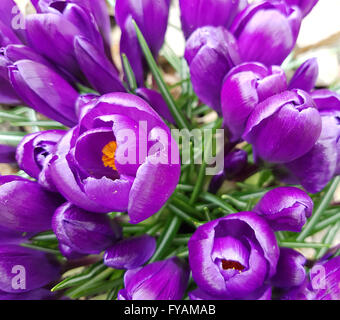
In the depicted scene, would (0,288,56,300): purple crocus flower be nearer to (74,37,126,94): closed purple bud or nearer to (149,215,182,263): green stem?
(149,215,182,263): green stem

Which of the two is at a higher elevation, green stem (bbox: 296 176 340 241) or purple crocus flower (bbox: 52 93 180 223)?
purple crocus flower (bbox: 52 93 180 223)

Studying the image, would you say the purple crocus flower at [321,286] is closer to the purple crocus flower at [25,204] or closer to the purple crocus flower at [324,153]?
the purple crocus flower at [324,153]

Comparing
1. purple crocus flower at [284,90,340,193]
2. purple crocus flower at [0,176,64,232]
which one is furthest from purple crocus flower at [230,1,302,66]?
purple crocus flower at [0,176,64,232]

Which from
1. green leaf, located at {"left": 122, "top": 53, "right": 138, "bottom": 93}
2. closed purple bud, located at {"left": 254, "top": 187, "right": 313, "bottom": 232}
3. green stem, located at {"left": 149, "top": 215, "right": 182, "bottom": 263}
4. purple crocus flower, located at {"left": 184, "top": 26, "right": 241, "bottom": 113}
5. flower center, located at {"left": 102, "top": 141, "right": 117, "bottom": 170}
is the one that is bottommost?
green stem, located at {"left": 149, "top": 215, "right": 182, "bottom": 263}

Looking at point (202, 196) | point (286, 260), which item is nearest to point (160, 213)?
point (202, 196)

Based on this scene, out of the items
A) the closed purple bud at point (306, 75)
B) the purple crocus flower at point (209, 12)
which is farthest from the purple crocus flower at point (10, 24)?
the closed purple bud at point (306, 75)

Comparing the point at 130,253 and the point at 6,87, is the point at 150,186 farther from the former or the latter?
the point at 6,87

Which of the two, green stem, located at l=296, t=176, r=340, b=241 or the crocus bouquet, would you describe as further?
green stem, located at l=296, t=176, r=340, b=241
